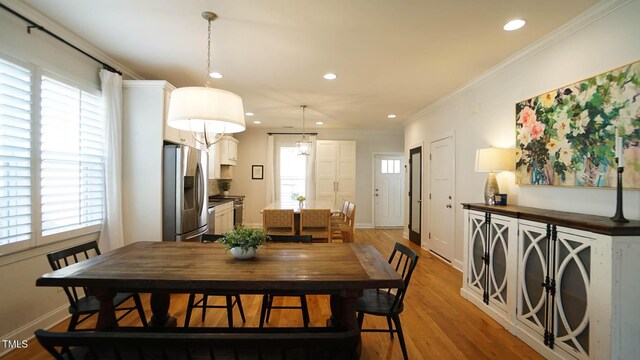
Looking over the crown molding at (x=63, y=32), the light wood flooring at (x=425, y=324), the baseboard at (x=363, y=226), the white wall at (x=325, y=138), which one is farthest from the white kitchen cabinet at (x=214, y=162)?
the baseboard at (x=363, y=226)

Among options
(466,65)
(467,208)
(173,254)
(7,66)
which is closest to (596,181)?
(467,208)

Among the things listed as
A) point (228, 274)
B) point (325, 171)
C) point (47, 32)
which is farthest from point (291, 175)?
point (228, 274)

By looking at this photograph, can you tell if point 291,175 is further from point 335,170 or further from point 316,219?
point 316,219

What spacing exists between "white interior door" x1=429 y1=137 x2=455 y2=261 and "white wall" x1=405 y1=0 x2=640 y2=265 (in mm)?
171

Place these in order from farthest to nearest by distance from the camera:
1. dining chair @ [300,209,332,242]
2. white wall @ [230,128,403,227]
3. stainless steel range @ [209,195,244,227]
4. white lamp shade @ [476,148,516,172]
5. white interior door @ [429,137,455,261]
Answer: white wall @ [230,128,403,227]
stainless steel range @ [209,195,244,227]
white interior door @ [429,137,455,261]
dining chair @ [300,209,332,242]
white lamp shade @ [476,148,516,172]

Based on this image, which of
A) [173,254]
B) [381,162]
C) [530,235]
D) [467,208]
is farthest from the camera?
[381,162]

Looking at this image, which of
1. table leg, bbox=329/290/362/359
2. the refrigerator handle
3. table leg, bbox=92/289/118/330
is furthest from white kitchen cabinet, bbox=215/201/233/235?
table leg, bbox=329/290/362/359

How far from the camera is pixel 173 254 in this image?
6.78 ft

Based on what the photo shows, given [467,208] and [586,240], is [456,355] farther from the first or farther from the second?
[467,208]

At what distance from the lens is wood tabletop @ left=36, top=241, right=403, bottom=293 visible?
5.14ft

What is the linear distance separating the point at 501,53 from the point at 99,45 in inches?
161

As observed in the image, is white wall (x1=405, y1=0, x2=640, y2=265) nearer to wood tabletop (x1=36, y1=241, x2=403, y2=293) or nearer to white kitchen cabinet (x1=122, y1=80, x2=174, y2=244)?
wood tabletop (x1=36, y1=241, x2=403, y2=293)

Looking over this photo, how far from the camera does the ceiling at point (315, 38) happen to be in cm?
220

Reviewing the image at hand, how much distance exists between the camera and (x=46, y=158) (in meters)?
2.46
